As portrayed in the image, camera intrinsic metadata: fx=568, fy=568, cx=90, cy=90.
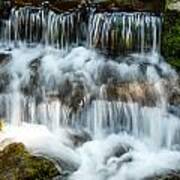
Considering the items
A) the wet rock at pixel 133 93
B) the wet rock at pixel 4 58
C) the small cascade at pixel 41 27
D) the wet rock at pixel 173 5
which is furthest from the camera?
the small cascade at pixel 41 27

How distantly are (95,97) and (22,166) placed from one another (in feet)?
7.28

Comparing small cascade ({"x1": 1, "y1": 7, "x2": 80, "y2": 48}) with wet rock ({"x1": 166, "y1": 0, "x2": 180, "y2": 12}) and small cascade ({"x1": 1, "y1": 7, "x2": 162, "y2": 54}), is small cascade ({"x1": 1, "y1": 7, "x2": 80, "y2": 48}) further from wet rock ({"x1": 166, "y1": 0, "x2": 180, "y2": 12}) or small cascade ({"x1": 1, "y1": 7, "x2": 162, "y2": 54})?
wet rock ({"x1": 166, "y1": 0, "x2": 180, "y2": 12})

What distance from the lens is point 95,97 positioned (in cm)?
989

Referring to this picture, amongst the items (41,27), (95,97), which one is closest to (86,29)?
(41,27)

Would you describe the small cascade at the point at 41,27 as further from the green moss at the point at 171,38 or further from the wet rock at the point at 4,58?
the green moss at the point at 171,38

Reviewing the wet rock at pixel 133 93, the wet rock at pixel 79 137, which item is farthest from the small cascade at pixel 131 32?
the wet rock at pixel 79 137

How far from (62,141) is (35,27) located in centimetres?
323

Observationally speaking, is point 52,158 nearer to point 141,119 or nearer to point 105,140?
point 105,140

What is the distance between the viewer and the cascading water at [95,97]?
914 cm

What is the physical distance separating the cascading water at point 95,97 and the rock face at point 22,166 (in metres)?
0.46

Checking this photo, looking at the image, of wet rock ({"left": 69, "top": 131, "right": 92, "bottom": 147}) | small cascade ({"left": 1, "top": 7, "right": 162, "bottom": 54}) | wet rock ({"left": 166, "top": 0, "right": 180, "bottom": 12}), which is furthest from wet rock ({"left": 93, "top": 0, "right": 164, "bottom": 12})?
wet rock ({"left": 69, "top": 131, "right": 92, "bottom": 147})

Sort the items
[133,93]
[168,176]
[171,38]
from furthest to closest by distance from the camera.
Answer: [171,38], [133,93], [168,176]

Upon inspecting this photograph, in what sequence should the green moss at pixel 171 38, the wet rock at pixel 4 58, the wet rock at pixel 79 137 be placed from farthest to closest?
the wet rock at pixel 4 58 → the green moss at pixel 171 38 → the wet rock at pixel 79 137

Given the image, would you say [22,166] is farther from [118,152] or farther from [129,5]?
[129,5]
